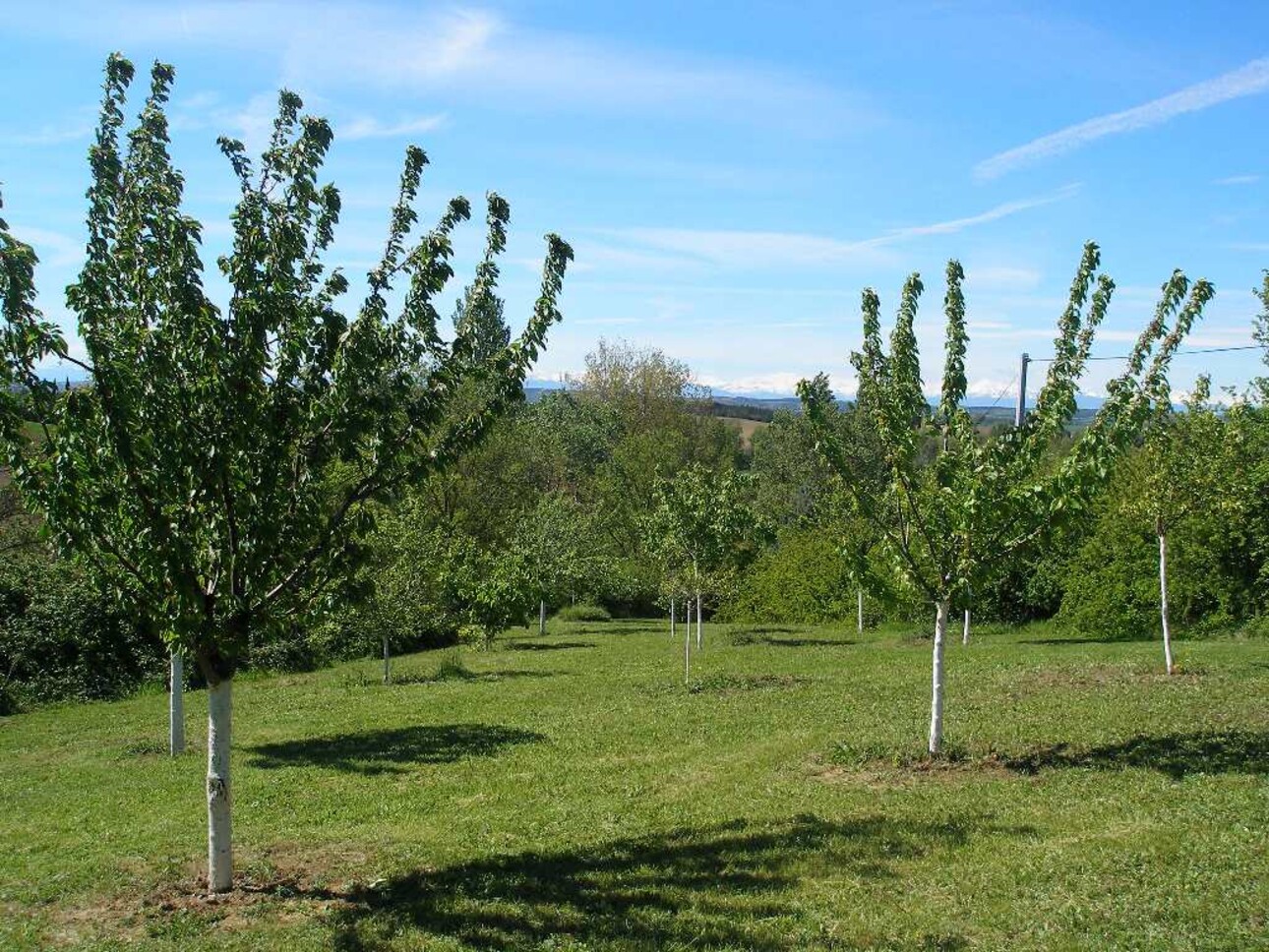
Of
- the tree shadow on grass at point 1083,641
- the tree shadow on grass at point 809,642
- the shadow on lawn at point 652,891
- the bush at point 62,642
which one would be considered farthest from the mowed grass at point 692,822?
the tree shadow on grass at point 809,642

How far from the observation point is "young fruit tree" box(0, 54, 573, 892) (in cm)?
682

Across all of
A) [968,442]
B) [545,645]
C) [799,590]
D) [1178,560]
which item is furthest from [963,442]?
[799,590]

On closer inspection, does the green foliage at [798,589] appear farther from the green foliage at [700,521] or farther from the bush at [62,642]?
the bush at [62,642]

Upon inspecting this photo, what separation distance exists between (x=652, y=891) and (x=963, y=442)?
6.48m

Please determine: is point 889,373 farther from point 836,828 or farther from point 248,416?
point 248,416

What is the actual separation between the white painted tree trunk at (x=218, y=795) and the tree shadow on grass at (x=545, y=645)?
21.8 metres

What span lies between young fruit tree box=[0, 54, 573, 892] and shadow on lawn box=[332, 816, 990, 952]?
172cm

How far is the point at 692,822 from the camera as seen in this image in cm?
958

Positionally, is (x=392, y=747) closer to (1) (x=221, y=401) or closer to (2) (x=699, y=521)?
(1) (x=221, y=401)

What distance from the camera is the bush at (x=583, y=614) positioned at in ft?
141

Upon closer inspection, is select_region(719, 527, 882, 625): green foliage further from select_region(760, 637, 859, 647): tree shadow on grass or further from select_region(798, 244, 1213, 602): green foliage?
select_region(798, 244, 1213, 602): green foliage

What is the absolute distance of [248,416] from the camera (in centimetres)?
727

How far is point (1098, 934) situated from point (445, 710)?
13270mm

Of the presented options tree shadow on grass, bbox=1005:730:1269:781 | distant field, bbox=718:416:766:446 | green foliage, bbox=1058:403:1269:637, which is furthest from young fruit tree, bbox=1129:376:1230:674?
distant field, bbox=718:416:766:446
